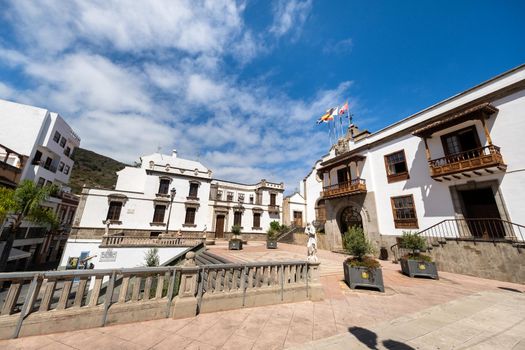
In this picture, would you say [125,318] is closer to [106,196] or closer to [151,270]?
[151,270]

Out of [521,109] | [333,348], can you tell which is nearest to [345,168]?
[521,109]

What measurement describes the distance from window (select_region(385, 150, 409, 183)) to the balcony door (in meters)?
2.29

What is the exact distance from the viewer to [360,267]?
21.6ft

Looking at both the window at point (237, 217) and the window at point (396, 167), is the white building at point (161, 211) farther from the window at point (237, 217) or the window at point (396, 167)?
the window at point (396, 167)

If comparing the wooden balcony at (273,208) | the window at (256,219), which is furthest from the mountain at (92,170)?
the wooden balcony at (273,208)

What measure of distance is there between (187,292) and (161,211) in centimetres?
2001

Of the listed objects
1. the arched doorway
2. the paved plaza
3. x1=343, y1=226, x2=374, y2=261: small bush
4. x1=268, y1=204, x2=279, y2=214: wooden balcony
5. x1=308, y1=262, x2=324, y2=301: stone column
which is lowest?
the paved plaza

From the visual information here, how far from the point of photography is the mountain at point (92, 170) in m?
49.1

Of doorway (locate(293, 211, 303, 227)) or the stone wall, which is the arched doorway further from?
doorway (locate(293, 211, 303, 227))

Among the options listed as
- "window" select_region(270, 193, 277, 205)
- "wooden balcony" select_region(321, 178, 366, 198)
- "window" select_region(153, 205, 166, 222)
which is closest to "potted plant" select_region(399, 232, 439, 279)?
"wooden balcony" select_region(321, 178, 366, 198)

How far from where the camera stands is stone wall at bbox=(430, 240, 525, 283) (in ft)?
25.4

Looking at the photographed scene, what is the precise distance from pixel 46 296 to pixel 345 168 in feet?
57.5

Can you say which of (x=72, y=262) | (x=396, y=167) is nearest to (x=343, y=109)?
(x=396, y=167)

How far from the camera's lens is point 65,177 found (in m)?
24.6
